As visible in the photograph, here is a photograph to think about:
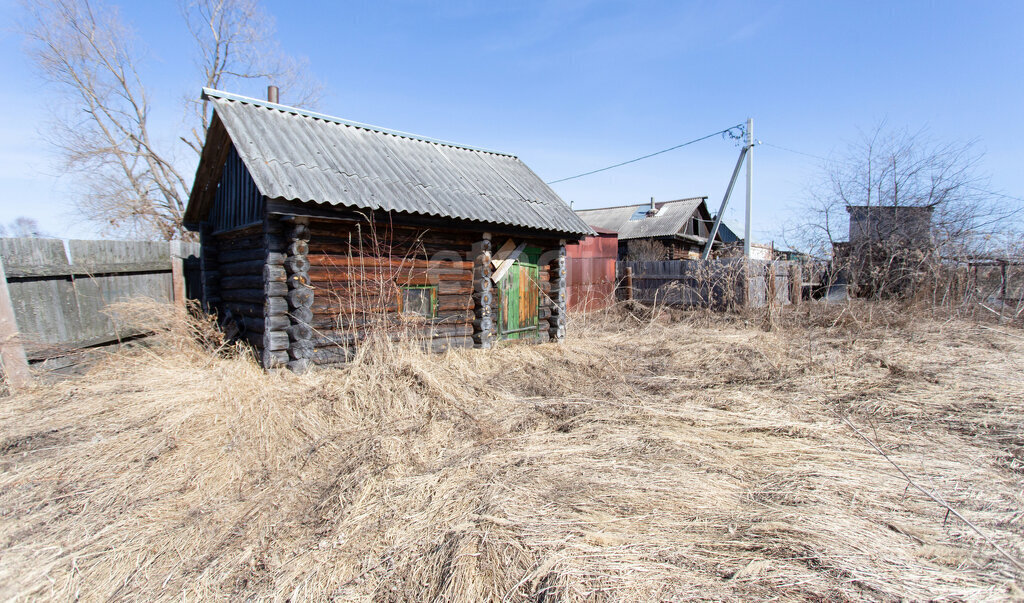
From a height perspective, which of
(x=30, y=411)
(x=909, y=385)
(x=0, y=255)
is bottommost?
(x=909, y=385)

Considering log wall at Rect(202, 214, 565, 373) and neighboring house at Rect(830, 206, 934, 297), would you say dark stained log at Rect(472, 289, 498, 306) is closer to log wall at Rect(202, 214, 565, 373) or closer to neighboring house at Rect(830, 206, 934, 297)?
log wall at Rect(202, 214, 565, 373)

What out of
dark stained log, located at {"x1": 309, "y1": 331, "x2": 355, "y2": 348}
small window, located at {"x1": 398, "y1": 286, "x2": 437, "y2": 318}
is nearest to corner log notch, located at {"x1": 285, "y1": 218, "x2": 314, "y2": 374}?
dark stained log, located at {"x1": 309, "y1": 331, "x2": 355, "y2": 348}

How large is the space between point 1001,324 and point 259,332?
15.7 m

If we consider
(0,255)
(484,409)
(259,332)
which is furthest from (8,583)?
(259,332)

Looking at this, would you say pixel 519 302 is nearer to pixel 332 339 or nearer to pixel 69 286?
pixel 332 339

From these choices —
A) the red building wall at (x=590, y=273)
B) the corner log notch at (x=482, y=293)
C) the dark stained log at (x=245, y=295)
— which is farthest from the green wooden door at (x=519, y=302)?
Result: the red building wall at (x=590, y=273)

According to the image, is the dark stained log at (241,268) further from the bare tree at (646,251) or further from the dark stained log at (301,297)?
the bare tree at (646,251)

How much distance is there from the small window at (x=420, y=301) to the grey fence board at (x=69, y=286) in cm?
369

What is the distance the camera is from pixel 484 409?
5.18m

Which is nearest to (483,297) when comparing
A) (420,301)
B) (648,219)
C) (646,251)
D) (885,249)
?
(420,301)

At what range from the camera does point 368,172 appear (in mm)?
7379

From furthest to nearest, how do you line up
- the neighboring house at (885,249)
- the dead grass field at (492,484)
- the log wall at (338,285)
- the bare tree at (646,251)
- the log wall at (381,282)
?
1. the bare tree at (646,251)
2. the neighboring house at (885,249)
3. the log wall at (381,282)
4. the log wall at (338,285)
5. the dead grass field at (492,484)

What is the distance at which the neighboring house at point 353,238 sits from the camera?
245 inches

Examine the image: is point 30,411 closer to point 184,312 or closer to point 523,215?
point 184,312
